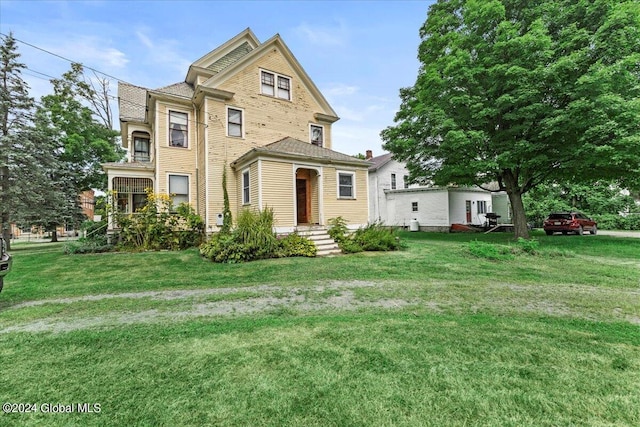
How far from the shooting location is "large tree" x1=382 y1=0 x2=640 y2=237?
9.87 meters

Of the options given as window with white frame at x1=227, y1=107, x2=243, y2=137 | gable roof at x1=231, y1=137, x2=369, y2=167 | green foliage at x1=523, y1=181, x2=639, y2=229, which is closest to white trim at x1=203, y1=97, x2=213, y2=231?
window with white frame at x1=227, y1=107, x2=243, y2=137

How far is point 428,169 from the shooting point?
14906 millimetres

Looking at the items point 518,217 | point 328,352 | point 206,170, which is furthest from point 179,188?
point 518,217

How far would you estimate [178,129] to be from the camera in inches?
509

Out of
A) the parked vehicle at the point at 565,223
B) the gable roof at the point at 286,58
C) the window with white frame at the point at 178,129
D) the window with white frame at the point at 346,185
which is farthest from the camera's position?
the parked vehicle at the point at 565,223

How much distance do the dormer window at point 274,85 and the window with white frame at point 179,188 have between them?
5735 millimetres

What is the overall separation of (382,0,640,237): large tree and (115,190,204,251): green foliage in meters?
11.3

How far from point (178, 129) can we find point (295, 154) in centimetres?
619

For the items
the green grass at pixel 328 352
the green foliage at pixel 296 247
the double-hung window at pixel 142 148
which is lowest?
the green grass at pixel 328 352

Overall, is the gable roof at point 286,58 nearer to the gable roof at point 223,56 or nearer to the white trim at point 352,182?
the gable roof at point 223,56

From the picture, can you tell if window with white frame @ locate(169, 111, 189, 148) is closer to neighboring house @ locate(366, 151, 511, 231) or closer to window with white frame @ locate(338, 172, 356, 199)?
window with white frame @ locate(338, 172, 356, 199)

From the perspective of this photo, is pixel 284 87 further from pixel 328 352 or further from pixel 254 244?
pixel 328 352

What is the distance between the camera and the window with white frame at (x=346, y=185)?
490 inches

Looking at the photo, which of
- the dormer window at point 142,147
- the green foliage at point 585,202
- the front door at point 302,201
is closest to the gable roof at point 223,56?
the dormer window at point 142,147
